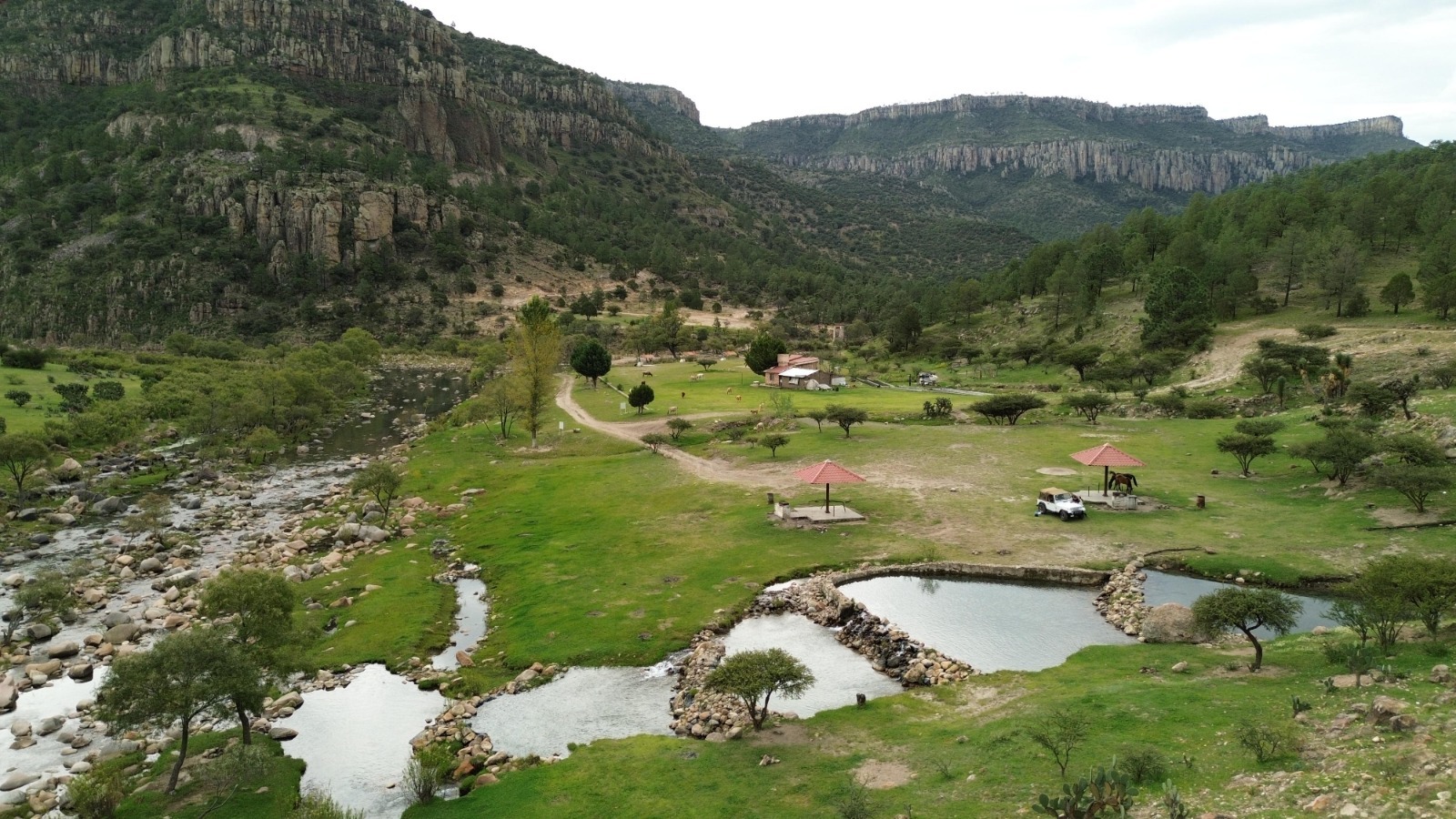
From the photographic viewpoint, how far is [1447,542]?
29312 mm

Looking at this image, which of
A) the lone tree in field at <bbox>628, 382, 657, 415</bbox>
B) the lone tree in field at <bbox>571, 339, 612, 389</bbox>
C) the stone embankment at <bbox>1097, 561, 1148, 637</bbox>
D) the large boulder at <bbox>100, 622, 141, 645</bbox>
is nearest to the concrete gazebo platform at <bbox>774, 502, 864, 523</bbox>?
the stone embankment at <bbox>1097, 561, 1148, 637</bbox>

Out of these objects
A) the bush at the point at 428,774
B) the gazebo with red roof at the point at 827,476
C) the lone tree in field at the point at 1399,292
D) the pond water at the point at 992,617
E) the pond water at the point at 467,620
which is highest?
the lone tree in field at the point at 1399,292

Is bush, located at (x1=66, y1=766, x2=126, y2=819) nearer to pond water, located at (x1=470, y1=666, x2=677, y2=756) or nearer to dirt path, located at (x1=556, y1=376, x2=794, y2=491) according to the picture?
pond water, located at (x1=470, y1=666, x2=677, y2=756)

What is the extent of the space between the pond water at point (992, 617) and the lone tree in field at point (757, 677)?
7387 mm

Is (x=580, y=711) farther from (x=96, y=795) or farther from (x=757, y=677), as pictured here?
(x=96, y=795)

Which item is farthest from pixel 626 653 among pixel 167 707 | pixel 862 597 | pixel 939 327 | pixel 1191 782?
pixel 939 327

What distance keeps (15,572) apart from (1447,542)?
63.1 metres

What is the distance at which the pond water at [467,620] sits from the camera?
1133 inches

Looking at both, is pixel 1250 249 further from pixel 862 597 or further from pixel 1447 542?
pixel 862 597

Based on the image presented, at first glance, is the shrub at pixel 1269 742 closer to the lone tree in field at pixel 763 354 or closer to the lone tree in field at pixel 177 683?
the lone tree in field at pixel 177 683

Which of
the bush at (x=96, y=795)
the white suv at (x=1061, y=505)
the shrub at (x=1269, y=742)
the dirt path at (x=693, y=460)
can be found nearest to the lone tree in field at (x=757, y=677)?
the shrub at (x=1269, y=742)

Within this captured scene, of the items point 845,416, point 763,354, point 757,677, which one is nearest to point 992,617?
point 757,677

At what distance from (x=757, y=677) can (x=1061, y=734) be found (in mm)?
7620

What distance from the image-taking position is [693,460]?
181 feet
